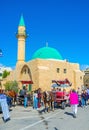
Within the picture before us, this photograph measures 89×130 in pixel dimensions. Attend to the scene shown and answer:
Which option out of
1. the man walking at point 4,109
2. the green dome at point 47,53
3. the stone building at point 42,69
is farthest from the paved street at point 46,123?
the green dome at point 47,53

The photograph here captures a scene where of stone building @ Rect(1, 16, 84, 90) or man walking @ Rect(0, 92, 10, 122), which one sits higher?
stone building @ Rect(1, 16, 84, 90)

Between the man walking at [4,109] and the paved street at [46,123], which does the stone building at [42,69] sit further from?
the man walking at [4,109]

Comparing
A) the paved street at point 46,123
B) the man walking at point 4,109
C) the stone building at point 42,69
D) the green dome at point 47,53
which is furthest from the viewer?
the green dome at point 47,53

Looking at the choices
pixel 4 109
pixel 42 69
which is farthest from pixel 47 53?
pixel 4 109

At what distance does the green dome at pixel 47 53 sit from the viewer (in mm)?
57406

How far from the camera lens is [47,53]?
5806cm

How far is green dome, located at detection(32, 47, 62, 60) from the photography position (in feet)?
188

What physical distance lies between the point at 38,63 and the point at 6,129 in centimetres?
3556

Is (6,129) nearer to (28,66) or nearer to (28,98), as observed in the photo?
(28,98)

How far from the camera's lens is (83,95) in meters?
27.6

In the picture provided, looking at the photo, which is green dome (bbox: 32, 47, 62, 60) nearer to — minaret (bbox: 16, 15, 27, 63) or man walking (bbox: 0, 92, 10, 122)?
minaret (bbox: 16, 15, 27, 63)

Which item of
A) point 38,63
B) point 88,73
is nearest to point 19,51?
point 38,63

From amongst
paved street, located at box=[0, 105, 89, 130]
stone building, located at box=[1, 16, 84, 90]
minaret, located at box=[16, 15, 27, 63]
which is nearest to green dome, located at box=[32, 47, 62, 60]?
stone building, located at box=[1, 16, 84, 90]

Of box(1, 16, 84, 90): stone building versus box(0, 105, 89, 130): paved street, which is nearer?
box(0, 105, 89, 130): paved street
